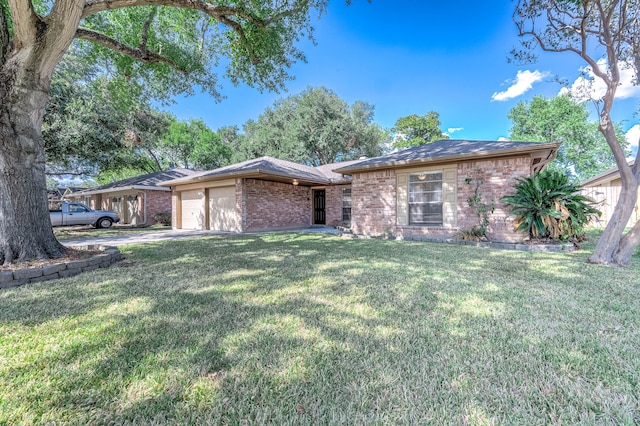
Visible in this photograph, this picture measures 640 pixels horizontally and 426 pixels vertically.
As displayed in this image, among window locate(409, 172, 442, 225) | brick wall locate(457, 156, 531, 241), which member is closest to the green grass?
brick wall locate(457, 156, 531, 241)

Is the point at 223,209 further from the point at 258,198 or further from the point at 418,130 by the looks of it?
the point at 418,130

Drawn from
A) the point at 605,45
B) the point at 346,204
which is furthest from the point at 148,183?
the point at 605,45

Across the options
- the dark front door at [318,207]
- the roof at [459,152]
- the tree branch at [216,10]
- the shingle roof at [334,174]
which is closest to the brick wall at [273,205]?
the dark front door at [318,207]

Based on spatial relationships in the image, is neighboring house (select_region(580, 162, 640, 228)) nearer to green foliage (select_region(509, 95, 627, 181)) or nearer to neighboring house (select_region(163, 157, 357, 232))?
green foliage (select_region(509, 95, 627, 181))

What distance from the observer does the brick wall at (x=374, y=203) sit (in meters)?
9.13

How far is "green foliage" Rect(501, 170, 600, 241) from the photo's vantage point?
6.55 meters

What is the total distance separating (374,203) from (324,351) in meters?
7.84

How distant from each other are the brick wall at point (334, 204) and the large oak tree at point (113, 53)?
595 centimetres

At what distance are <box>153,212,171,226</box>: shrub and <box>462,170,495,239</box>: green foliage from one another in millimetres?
16279

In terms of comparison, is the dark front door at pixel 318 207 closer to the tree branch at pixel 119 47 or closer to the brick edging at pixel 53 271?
the tree branch at pixel 119 47

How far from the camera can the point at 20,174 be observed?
4508mm

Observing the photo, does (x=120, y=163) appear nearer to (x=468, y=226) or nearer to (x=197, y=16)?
(x=197, y=16)

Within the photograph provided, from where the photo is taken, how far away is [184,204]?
1402cm

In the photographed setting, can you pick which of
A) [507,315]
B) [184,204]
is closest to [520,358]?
[507,315]
